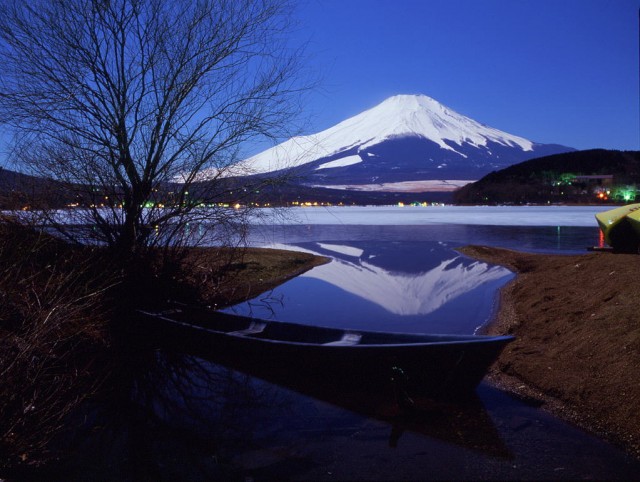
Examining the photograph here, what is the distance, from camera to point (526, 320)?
10.1 metres

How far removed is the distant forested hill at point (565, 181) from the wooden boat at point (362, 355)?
112m

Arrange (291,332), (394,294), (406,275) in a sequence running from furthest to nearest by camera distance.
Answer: (406,275) < (394,294) < (291,332)

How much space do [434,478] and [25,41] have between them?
962 cm

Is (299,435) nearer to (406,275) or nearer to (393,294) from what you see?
(393,294)

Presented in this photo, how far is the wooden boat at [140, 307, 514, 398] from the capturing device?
655 cm

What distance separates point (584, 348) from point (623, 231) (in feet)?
27.1

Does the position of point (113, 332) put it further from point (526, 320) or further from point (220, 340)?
point (526, 320)

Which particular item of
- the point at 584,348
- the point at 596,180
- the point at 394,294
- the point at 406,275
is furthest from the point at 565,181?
the point at 584,348

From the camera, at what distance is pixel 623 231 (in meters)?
14.4

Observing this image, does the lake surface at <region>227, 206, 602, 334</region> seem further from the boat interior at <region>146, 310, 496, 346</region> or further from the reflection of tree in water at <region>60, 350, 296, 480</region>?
the reflection of tree in water at <region>60, 350, 296, 480</region>

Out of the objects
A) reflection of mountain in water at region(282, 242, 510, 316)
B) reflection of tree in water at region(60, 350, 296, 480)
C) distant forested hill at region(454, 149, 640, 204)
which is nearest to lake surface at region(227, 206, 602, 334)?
reflection of mountain in water at region(282, 242, 510, 316)

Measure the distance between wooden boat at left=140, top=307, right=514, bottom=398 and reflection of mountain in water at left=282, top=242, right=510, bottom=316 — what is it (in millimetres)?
3851

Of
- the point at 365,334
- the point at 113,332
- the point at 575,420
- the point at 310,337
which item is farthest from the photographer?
the point at 113,332

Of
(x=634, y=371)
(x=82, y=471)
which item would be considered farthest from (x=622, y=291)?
(x=82, y=471)
